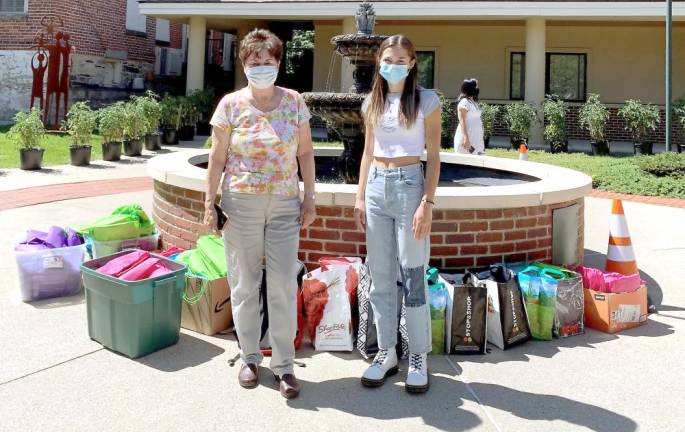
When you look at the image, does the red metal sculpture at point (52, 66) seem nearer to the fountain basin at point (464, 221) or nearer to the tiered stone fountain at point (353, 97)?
the tiered stone fountain at point (353, 97)

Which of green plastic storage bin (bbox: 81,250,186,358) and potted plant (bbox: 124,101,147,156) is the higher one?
potted plant (bbox: 124,101,147,156)

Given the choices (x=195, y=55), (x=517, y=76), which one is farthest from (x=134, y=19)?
(x=517, y=76)

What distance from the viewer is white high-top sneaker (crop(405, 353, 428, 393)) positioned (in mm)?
3594

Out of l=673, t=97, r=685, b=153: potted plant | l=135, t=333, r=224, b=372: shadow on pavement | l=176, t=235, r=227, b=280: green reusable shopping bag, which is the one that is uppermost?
l=673, t=97, r=685, b=153: potted plant

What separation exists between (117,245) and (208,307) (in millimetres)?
1499

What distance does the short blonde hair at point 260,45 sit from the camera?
11.4 ft

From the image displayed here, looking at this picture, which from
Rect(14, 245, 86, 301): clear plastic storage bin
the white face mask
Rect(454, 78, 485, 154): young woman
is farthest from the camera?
Rect(454, 78, 485, 154): young woman

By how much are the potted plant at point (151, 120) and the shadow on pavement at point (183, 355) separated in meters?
12.1

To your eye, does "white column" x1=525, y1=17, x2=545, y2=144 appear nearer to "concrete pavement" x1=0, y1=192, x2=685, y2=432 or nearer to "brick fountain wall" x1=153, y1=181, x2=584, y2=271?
"brick fountain wall" x1=153, y1=181, x2=584, y2=271

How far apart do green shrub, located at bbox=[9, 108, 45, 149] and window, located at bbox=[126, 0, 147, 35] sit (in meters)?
11.4

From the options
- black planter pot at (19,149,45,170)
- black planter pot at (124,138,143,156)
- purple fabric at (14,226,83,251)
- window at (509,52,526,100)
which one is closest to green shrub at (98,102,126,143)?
black planter pot at (124,138,143,156)

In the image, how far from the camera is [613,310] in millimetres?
4613

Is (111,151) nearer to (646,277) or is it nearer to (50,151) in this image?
(50,151)

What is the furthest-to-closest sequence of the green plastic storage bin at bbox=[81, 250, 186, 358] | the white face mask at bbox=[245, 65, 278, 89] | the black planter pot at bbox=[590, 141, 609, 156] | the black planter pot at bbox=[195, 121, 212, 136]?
1. the black planter pot at bbox=[195, 121, 212, 136]
2. the black planter pot at bbox=[590, 141, 609, 156]
3. the green plastic storage bin at bbox=[81, 250, 186, 358]
4. the white face mask at bbox=[245, 65, 278, 89]
